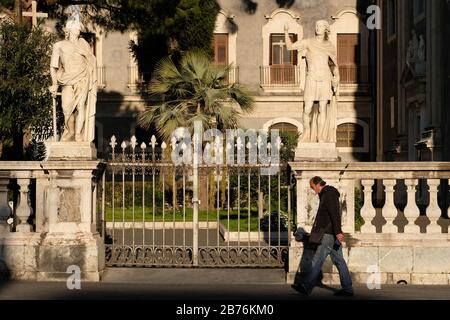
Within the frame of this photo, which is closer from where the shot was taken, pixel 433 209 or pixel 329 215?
pixel 329 215

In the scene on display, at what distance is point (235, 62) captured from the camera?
35.2m

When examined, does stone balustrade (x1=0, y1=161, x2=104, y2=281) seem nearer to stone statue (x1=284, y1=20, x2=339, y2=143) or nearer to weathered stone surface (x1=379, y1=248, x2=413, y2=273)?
stone statue (x1=284, y1=20, x2=339, y2=143)

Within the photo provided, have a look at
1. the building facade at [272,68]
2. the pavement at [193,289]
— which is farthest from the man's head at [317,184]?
the building facade at [272,68]

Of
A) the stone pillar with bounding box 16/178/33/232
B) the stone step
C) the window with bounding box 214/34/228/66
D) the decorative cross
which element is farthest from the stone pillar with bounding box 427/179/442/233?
the window with bounding box 214/34/228/66

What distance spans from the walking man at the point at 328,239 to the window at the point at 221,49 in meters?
24.7

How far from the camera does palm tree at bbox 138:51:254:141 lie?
23672 millimetres

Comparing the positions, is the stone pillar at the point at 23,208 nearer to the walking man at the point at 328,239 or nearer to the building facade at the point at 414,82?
the walking man at the point at 328,239

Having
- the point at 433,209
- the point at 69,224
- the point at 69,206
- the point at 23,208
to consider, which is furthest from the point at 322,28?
the point at 23,208

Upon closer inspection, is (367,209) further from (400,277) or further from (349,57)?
(349,57)

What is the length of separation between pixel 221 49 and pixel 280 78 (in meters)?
2.78

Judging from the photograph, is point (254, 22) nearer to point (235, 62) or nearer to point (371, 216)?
point (235, 62)

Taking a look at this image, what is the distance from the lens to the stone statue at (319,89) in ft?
40.7

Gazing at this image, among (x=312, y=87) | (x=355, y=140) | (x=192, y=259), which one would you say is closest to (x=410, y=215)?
(x=312, y=87)

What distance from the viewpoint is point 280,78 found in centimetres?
3481
